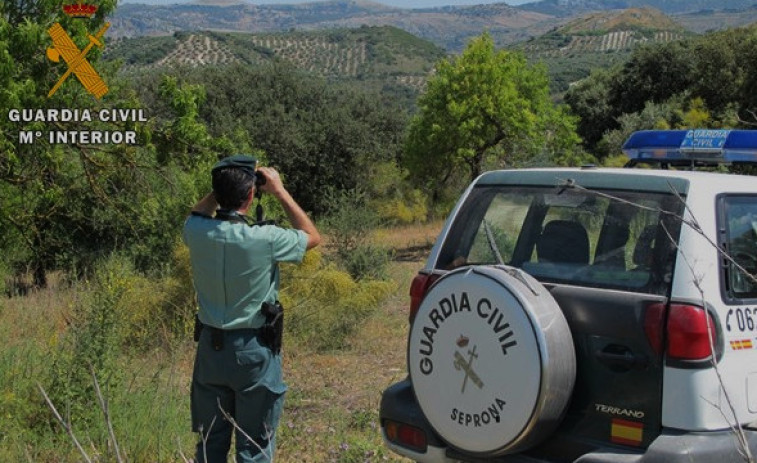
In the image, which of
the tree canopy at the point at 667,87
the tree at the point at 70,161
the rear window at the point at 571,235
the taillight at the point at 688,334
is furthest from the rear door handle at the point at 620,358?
the tree canopy at the point at 667,87

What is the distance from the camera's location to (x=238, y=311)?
12.1ft

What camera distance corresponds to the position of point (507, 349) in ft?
10.5

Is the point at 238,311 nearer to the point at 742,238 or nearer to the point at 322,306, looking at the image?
the point at 742,238

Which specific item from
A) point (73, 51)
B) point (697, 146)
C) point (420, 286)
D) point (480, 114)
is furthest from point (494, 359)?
point (480, 114)

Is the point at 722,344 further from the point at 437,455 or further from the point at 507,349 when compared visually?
the point at 437,455

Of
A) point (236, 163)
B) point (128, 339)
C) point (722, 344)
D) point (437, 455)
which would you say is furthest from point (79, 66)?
point (722, 344)

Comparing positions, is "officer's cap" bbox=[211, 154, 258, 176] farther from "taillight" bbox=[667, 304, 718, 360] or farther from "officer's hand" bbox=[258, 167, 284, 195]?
"taillight" bbox=[667, 304, 718, 360]

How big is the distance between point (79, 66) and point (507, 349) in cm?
790

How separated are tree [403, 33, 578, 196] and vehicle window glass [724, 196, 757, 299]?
1831cm

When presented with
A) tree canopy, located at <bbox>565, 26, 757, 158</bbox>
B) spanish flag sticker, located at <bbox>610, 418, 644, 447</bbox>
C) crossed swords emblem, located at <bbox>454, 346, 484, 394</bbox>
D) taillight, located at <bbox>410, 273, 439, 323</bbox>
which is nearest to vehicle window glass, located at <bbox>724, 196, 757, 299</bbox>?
spanish flag sticker, located at <bbox>610, 418, 644, 447</bbox>

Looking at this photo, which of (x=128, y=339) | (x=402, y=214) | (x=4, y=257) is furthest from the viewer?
(x=402, y=214)

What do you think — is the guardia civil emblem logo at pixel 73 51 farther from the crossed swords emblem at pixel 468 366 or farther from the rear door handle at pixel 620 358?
the rear door handle at pixel 620 358

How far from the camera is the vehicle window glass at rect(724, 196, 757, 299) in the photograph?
130 inches

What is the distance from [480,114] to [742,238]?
18.8 metres
